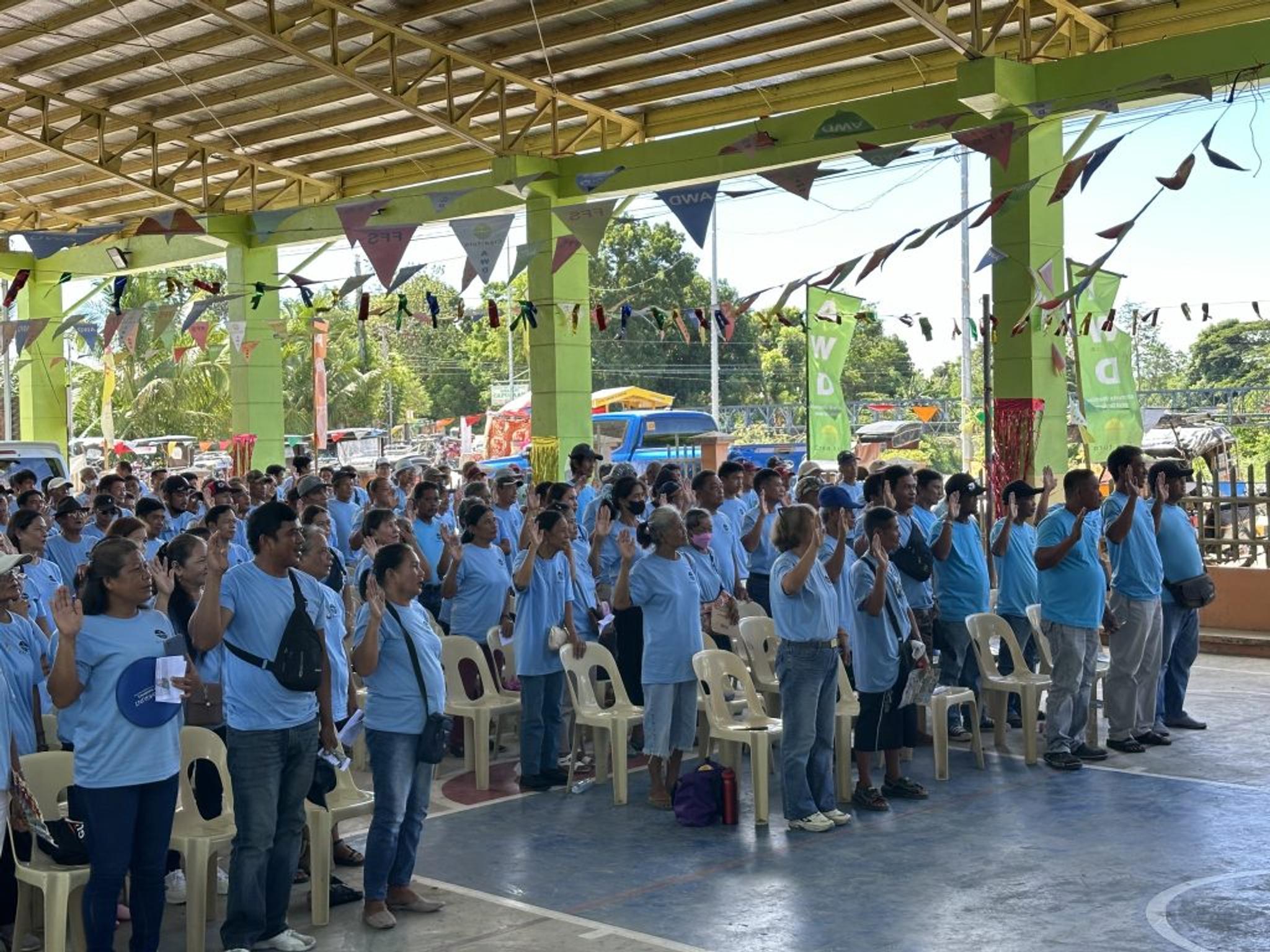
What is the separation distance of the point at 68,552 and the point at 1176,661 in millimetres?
7053

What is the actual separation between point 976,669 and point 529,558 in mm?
2870

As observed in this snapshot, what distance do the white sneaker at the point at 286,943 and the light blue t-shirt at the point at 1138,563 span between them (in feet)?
17.2

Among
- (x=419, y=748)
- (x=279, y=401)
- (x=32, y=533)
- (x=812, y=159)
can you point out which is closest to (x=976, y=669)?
(x=419, y=748)

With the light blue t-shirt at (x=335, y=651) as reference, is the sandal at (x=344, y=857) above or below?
below

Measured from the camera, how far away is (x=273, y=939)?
17.6ft

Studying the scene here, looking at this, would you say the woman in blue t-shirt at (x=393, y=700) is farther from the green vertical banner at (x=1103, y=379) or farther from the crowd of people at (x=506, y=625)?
the green vertical banner at (x=1103, y=379)

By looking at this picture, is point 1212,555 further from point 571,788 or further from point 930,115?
point 571,788

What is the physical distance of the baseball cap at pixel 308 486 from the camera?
1033 cm

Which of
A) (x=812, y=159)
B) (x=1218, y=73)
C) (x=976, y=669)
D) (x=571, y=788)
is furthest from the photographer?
(x=812, y=159)

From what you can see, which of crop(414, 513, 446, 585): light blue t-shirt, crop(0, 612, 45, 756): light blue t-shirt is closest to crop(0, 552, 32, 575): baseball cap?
crop(0, 612, 45, 756): light blue t-shirt

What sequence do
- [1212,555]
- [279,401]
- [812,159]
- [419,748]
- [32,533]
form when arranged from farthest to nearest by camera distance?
1. [279,401]
2. [812,159]
3. [1212,555]
4. [32,533]
5. [419,748]

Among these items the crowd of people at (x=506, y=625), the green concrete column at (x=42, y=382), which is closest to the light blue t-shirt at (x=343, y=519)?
the crowd of people at (x=506, y=625)

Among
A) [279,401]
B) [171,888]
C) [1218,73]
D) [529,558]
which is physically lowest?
[171,888]

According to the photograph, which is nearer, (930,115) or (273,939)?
(273,939)
